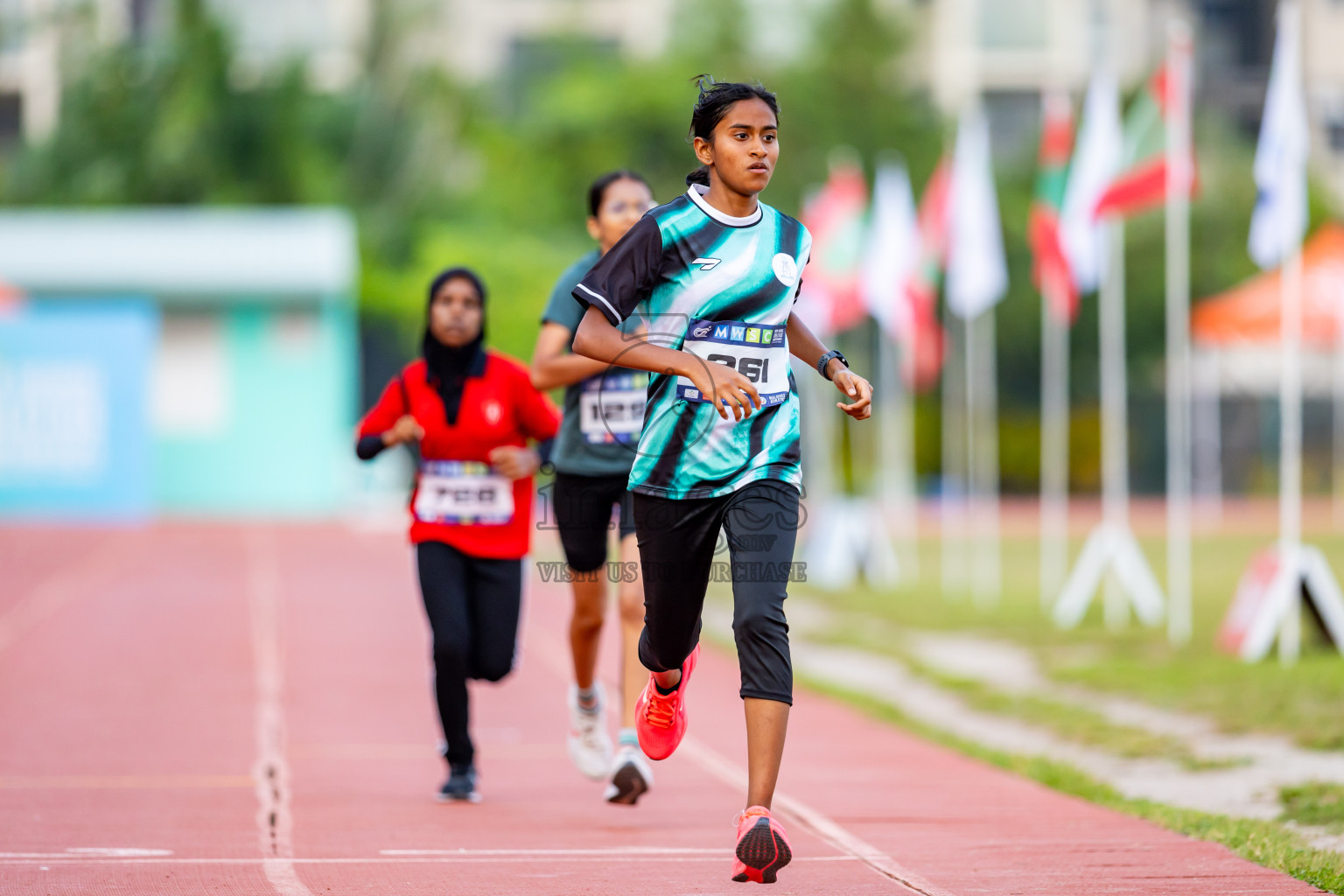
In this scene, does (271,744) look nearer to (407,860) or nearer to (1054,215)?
(407,860)

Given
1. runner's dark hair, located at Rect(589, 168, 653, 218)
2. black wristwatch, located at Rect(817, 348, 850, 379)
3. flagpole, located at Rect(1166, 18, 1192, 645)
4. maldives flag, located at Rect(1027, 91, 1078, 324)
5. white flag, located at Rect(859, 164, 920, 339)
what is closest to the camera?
black wristwatch, located at Rect(817, 348, 850, 379)

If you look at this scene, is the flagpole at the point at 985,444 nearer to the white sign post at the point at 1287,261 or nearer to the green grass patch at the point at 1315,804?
the white sign post at the point at 1287,261

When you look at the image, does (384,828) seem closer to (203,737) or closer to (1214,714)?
(203,737)

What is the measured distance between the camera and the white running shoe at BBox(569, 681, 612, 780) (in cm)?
743

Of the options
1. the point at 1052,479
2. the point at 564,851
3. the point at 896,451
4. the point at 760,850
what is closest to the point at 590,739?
the point at 564,851

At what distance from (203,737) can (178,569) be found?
1265cm

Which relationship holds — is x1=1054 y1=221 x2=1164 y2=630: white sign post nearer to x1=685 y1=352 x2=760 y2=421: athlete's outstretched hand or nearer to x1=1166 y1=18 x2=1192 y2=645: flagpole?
x1=1166 y1=18 x2=1192 y2=645: flagpole

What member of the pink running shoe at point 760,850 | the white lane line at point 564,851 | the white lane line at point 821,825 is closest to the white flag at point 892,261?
the white lane line at point 821,825

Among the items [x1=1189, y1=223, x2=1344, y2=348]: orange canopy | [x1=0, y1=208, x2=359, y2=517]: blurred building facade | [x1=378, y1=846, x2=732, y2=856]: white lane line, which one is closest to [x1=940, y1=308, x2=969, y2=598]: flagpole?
[x1=1189, y1=223, x2=1344, y2=348]: orange canopy

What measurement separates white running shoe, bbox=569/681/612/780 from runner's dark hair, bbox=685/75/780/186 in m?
2.66

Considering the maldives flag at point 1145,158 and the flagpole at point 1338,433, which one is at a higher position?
the maldives flag at point 1145,158

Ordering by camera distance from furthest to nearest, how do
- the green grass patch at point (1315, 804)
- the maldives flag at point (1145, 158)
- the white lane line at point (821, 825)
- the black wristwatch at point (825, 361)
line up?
the maldives flag at point (1145, 158)
the green grass patch at point (1315, 804)
the white lane line at point (821, 825)
the black wristwatch at point (825, 361)

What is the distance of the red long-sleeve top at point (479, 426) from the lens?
732cm

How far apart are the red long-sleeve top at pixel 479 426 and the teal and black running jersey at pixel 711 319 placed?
6.63ft
